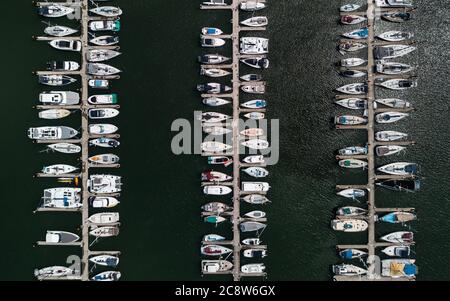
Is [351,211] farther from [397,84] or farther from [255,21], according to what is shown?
[255,21]

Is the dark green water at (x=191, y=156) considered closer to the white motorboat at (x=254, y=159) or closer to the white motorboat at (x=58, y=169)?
the white motorboat at (x=58, y=169)

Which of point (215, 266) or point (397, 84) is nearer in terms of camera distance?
point (215, 266)

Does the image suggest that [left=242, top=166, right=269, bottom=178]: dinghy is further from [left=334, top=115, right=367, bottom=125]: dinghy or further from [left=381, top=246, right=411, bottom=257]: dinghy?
[left=381, top=246, right=411, bottom=257]: dinghy

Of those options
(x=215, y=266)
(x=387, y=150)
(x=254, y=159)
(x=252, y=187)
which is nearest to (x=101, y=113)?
(x=254, y=159)

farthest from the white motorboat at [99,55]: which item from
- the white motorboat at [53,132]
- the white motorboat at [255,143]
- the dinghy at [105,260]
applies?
the dinghy at [105,260]

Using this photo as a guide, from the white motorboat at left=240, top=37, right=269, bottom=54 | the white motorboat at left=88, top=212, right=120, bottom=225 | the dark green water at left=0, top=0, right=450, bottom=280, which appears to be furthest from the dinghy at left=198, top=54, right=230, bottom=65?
the white motorboat at left=88, top=212, right=120, bottom=225
